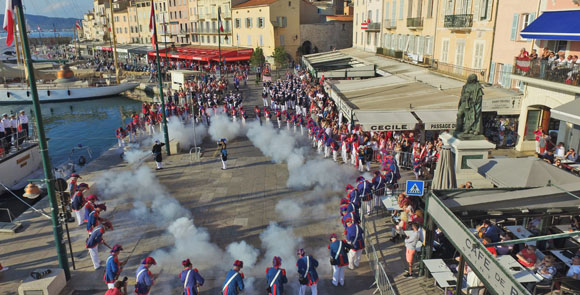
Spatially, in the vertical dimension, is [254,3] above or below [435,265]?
→ above

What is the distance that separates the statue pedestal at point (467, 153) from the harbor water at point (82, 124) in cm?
2313

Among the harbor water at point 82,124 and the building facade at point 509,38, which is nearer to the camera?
the building facade at point 509,38

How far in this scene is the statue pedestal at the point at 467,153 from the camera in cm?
1223

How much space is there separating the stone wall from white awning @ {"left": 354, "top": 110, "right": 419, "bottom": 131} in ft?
147

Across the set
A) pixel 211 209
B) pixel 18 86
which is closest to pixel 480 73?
pixel 211 209

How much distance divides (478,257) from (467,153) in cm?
648

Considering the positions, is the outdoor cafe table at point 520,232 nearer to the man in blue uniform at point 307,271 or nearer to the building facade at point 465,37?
the man in blue uniform at point 307,271

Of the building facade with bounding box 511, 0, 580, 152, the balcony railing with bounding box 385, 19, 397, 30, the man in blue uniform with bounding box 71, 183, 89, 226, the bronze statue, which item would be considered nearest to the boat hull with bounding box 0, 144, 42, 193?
the man in blue uniform with bounding box 71, 183, 89, 226

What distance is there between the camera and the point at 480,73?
2303 centimetres

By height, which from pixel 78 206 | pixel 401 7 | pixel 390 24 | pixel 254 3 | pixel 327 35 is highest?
pixel 254 3

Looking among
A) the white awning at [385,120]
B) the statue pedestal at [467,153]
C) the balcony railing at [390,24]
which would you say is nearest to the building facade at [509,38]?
the white awning at [385,120]

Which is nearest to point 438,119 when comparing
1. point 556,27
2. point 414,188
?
point 556,27

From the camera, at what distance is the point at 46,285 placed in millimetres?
9438

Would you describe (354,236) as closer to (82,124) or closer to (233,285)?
(233,285)
